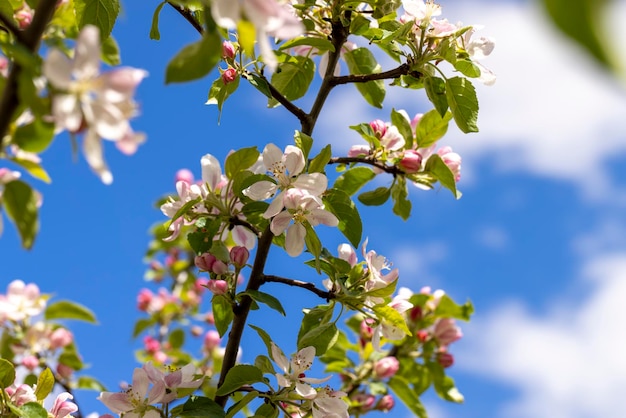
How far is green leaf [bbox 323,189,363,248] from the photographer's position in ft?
5.68

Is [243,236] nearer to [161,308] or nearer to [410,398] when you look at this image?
[410,398]

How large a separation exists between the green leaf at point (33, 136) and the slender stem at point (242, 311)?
0.88 meters

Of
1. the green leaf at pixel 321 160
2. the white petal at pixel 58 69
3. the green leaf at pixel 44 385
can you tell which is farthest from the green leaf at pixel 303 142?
the white petal at pixel 58 69

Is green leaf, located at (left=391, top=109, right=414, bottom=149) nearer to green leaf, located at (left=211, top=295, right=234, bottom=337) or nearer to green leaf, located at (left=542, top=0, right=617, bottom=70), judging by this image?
green leaf, located at (left=211, top=295, right=234, bottom=337)

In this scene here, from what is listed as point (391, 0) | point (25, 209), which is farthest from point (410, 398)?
point (25, 209)

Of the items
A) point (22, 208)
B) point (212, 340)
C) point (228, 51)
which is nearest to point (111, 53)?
point (228, 51)

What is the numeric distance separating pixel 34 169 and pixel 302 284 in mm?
860

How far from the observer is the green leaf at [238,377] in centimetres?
156

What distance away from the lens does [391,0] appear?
70.7 inches

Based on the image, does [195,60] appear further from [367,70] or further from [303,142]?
[367,70]

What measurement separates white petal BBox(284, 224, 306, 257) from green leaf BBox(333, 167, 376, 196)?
16.1 inches

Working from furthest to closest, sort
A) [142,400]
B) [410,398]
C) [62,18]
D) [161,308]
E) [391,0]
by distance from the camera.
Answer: [161,308] → [62,18] → [410,398] → [391,0] → [142,400]

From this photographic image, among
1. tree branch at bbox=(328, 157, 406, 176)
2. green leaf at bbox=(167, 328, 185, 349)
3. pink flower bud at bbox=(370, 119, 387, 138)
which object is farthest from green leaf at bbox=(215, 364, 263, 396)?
green leaf at bbox=(167, 328, 185, 349)

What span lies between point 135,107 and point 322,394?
970 mm
